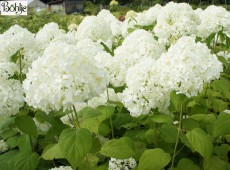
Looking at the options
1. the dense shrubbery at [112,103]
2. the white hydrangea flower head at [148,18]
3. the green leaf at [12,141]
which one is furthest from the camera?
the white hydrangea flower head at [148,18]

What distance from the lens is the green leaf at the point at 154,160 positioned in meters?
1.94

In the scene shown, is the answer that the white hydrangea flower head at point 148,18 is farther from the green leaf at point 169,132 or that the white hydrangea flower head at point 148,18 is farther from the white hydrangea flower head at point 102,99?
the green leaf at point 169,132

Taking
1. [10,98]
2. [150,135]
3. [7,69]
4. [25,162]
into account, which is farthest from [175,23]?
[25,162]

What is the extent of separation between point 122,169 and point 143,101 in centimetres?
43

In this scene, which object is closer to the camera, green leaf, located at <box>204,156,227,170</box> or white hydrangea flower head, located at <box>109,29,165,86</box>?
green leaf, located at <box>204,156,227,170</box>

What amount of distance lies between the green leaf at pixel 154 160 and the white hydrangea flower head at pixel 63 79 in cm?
45

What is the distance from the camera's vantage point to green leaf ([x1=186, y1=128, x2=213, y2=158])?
1.90 metres

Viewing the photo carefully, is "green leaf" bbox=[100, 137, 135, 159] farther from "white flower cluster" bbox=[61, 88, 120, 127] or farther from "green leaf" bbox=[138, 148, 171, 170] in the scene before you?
"white flower cluster" bbox=[61, 88, 120, 127]

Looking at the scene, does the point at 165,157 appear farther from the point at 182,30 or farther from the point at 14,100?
the point at 182,30

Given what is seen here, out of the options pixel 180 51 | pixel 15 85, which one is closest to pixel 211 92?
pixel 180 51

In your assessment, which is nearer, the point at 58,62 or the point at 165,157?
the point at 58,62

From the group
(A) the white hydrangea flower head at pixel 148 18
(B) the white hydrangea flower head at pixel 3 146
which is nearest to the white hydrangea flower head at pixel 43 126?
(B) the white hydrangea flower head at pixel 3 146

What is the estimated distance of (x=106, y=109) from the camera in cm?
228

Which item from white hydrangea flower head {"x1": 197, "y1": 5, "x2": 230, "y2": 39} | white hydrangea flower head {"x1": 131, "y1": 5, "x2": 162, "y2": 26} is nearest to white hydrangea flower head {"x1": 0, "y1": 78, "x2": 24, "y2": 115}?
white hydrangea flower head {"x1": 197, "y1": 5, "x2": 230, "y2": 39}
